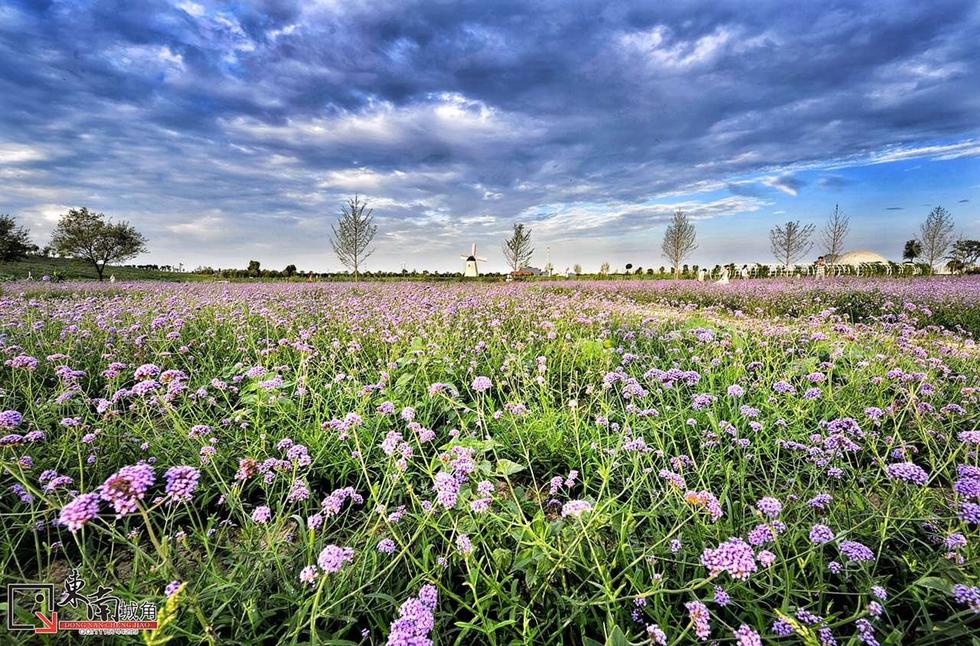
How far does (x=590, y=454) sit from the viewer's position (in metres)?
2.84

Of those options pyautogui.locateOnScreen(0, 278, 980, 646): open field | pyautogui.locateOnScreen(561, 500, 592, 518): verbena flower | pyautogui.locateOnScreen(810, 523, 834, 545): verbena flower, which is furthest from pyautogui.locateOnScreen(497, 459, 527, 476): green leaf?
pyautogui.locateOnScreen(810, 523, 834, 545): verbena flower

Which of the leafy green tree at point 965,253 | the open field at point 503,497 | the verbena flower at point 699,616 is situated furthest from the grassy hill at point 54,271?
the leafy green tree at point 965,253

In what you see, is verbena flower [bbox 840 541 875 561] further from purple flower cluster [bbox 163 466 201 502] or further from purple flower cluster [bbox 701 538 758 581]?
purple flower cluster [bbox 163 466 201 502]

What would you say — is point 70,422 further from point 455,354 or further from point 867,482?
point 867,482

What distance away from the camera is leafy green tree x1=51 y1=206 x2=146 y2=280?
29391mm

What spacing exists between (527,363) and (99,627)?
3.74 meters

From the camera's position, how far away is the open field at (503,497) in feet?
5.50

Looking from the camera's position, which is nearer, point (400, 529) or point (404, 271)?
point (400, 529)

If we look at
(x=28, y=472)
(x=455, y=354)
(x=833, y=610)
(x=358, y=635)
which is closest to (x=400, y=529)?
(x=358, y=635)

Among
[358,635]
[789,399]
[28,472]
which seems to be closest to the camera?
[358,635]

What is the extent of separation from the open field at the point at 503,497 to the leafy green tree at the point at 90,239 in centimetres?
3362

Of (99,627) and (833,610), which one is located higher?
(99,627)

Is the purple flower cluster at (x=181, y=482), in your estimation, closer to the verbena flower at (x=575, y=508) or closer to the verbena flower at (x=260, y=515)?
the verbena flower at (x=260, y=515)

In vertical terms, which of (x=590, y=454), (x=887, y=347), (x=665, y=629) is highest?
(x=887, y=347)
